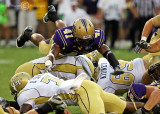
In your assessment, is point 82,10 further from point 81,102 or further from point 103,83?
point 81,102

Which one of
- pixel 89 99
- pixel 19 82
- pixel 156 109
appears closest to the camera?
pixel 89 99

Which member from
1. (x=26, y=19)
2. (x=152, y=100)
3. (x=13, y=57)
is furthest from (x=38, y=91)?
(x=26, y=19)

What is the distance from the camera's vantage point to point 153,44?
253 inches

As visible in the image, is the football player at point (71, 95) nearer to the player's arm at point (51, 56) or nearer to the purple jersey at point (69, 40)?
the player's arm at point (51, 56)

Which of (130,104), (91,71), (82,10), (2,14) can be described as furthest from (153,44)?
(2,14)

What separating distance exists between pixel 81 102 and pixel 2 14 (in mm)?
9945

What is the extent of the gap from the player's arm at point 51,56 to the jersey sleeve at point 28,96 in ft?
2.18

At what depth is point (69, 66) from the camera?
6434 millimetres

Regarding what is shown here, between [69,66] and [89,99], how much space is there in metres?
1.49

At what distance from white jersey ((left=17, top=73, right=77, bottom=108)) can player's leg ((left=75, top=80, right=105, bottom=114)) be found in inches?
5.4

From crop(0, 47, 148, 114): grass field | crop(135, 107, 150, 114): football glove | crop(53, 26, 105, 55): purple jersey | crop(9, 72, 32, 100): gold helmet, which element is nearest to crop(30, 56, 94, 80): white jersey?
crop(53, 26, 105, 55): purple jersey

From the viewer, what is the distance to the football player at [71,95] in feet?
16.4

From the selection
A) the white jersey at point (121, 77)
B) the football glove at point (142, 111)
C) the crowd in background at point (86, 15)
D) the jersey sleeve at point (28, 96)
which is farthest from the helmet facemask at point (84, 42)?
the crowd in background at point (86, 15)

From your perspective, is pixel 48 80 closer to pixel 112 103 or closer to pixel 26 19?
pixel 112 103
